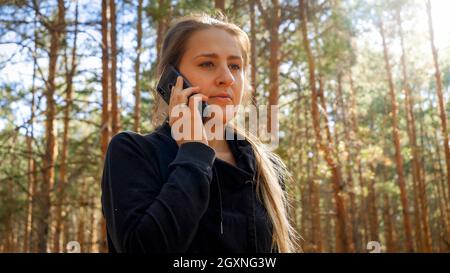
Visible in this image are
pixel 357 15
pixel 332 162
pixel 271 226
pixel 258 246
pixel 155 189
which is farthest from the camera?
pixel 357 15

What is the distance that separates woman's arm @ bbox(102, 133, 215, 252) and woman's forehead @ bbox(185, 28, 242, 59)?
17.0 inches

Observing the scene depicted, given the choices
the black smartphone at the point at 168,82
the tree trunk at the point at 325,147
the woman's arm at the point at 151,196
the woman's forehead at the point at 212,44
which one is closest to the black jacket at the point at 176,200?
the woman's arm at the point at 151,196

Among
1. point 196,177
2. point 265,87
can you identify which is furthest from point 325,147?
point 196,177

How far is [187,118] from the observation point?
163 centimetres

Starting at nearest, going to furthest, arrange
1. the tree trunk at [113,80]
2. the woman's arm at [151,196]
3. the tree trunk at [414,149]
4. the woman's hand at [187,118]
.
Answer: the woman's arm at [151,196], the woman's hand at [187,118], the tree trunk at [113,80], the tree trunk at [414,149]

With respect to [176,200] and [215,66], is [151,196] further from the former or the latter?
[215,66]

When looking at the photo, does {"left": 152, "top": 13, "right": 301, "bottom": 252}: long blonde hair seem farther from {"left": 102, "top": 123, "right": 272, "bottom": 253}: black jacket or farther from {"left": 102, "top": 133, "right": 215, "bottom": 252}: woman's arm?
{"left": 102, "top": 133, "right": 215, "bottom": 252}: woman's arm

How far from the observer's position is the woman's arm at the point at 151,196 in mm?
1317

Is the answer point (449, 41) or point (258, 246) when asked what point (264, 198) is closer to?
point (258, 246)

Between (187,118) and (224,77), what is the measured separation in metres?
0.26

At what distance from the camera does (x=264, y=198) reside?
1.86m

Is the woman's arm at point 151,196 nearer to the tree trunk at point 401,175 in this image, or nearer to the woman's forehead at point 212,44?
the woman's forehead at point 212,44

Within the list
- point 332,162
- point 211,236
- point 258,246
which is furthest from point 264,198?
point 332,162
